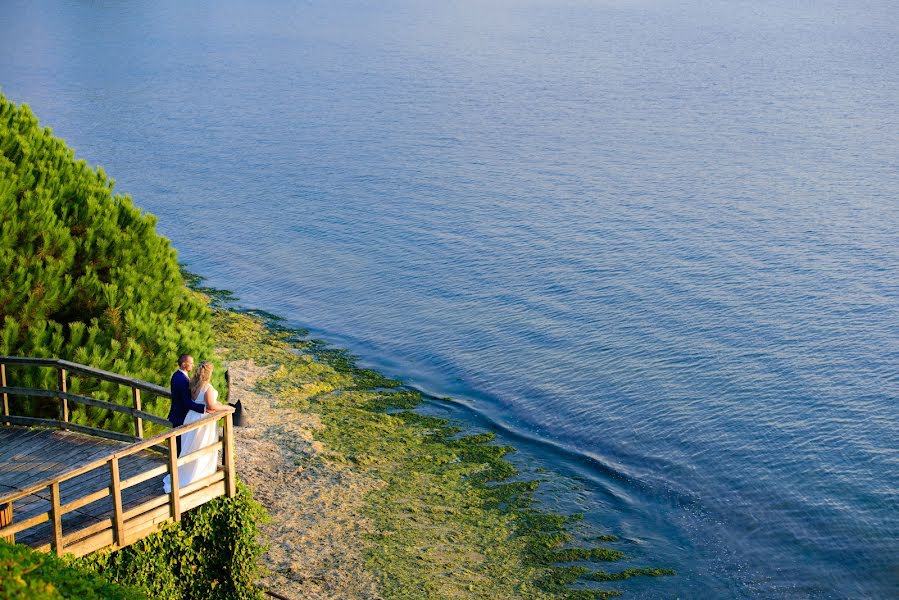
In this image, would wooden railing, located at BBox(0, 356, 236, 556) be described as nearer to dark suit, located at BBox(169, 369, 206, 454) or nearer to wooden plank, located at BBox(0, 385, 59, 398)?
wooden plank, located at BBox(0, 385, 59, 398)

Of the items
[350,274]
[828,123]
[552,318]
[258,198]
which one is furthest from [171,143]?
[828,123]

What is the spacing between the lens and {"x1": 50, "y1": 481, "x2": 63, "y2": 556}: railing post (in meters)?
13.4

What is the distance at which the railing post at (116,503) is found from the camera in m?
14.0

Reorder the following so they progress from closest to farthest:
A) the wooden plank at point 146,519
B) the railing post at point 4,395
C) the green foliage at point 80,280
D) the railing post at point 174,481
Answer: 1. the wooden plank at point 146,519
2. the railing post at point 174,481
3. the railing post at point 4,395
4. the green foliage at point 80,280

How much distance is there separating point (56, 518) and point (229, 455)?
3.15 meters

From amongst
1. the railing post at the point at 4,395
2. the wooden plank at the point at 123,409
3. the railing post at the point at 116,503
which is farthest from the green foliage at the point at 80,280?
the railing post at the point at 116,503

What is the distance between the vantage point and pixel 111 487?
14070 millimetres

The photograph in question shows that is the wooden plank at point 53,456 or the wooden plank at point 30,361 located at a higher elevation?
the wooden plank at point 30,361

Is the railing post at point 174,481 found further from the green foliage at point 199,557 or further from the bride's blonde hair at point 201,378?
the bride's blonde hair at point 201,378

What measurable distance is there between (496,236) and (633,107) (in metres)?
25.9

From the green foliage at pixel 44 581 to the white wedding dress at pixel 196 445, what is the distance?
137 inches

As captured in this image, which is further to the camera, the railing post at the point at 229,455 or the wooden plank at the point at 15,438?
the wooden plank at the point at 15,438

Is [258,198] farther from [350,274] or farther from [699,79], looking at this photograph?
[699,79]

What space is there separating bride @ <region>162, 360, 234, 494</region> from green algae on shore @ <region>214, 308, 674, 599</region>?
23.3 ft
